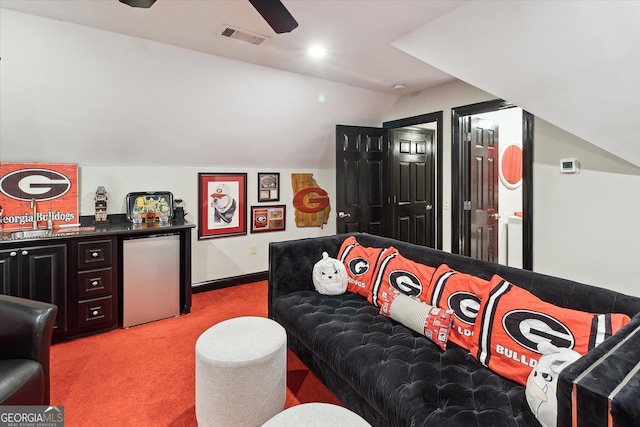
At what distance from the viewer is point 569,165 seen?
2797mm

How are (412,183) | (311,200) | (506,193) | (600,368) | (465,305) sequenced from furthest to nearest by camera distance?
(311,200), (412,183), (506,193), (465,305), (600,368)

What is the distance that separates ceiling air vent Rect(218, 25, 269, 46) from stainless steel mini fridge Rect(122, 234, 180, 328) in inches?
73.7

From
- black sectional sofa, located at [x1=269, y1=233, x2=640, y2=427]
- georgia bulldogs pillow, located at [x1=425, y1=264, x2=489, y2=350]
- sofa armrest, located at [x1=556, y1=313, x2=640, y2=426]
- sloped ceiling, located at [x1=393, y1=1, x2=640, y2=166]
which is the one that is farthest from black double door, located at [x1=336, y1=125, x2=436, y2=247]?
sofa armrest, located at [x1=556, y1=313, x2=640, y2=426]

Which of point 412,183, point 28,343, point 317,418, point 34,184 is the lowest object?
point 317,418

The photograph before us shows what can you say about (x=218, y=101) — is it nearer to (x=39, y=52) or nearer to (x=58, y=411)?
(x=39, y=52)

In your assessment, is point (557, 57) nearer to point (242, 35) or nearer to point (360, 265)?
point (360, 265)

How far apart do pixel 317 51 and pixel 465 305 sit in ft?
7.88

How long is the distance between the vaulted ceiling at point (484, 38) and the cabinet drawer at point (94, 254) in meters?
1.73

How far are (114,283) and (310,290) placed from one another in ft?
5.81

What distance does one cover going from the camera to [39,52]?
2.50 m

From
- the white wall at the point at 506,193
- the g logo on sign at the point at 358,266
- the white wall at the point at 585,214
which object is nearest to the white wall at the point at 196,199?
the g logo on sign at the point at 358,266

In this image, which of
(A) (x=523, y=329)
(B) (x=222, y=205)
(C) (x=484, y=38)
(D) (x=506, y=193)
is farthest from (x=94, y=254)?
(D) (x=506, y=193)

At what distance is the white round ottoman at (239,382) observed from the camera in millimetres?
1592

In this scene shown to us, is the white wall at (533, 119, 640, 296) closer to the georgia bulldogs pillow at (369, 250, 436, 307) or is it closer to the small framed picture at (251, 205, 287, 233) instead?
the georgia bulldogs pillow at (369, 250, 436, 307)
